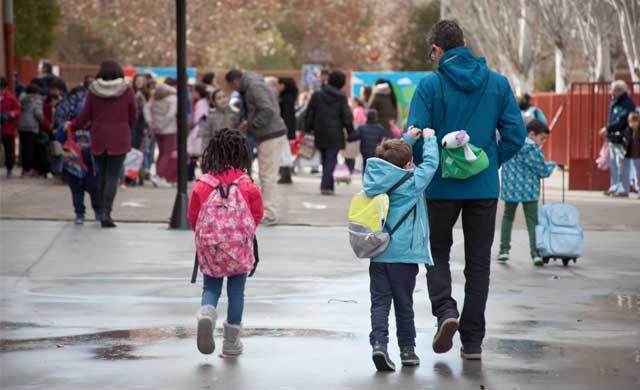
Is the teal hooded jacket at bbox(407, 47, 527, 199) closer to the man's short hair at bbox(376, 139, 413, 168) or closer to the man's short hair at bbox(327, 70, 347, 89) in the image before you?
the man's short hair at bbox(376, 139, 413, 168)

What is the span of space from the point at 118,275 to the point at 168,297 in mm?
1315

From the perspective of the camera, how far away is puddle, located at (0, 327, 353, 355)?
305 inches

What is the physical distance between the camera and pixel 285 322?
8.56 metres

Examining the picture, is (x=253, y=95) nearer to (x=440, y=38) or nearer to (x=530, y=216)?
(x=530, y=216)

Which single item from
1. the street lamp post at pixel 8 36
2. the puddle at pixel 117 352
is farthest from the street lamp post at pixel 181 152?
the street lamp post at pixel 8 36

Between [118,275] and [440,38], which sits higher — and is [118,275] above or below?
below

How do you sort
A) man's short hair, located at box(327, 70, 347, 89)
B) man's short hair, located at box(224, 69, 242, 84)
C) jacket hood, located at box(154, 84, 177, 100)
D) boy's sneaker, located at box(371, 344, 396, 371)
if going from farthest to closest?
jacket hood, located at box(154, 84, 177, 100) → man's short hair, located at box(327, 70, 347, 89) → man's short hair, located at box(224, 69, 242, 84) → boy's sneaker, located at box(371, 344, 396, 371)

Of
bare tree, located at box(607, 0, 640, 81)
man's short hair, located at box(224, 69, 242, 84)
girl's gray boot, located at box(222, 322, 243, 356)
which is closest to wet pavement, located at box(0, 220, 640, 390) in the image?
girl's gray boot, located at box(222, 322, 243, 356)

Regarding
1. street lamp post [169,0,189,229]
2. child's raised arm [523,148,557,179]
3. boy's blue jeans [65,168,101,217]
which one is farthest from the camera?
boy's blue jeans [65,168,101,217]

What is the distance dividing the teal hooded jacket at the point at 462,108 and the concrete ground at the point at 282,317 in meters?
0.92

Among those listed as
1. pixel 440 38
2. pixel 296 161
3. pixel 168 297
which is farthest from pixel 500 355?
pixel 296 161

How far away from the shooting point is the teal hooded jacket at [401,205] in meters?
7.11

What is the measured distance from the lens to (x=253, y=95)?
14.7 metres

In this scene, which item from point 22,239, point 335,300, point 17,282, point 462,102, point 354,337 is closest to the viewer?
point 462,102
